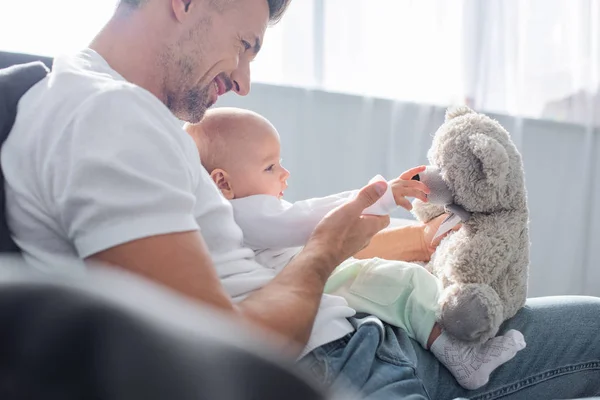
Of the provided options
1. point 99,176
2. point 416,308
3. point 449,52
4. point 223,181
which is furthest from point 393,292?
point 449,52

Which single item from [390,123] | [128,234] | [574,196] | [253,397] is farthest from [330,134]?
[253,397]

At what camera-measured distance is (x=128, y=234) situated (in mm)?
700

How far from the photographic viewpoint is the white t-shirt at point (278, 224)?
1157 millimetres

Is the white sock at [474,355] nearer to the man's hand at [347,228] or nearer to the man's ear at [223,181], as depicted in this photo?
the man's hand at [347,228]

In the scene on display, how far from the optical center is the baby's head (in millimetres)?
1271

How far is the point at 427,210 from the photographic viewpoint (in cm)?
137

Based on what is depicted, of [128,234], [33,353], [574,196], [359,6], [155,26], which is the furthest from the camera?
[574,196]

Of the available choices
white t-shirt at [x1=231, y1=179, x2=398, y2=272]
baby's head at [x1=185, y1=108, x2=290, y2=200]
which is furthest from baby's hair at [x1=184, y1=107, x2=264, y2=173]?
white t-shirt at [x1=231, y1=179, x2=398, y2=272]

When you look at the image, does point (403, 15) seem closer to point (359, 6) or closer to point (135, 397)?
point (359, 6)

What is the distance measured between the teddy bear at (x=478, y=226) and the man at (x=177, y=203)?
0.09 meters

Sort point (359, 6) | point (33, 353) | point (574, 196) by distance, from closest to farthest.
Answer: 1. point (33, 353)
2. point (359, 6)
3. point (574, 196)

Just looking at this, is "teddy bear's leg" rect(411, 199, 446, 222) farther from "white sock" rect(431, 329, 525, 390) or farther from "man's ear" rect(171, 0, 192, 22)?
"man's ear" rect(171, 0, 192, 22)

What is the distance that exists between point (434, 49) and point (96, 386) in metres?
2.60

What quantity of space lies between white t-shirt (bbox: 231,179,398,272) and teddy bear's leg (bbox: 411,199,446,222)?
0.23 meters
